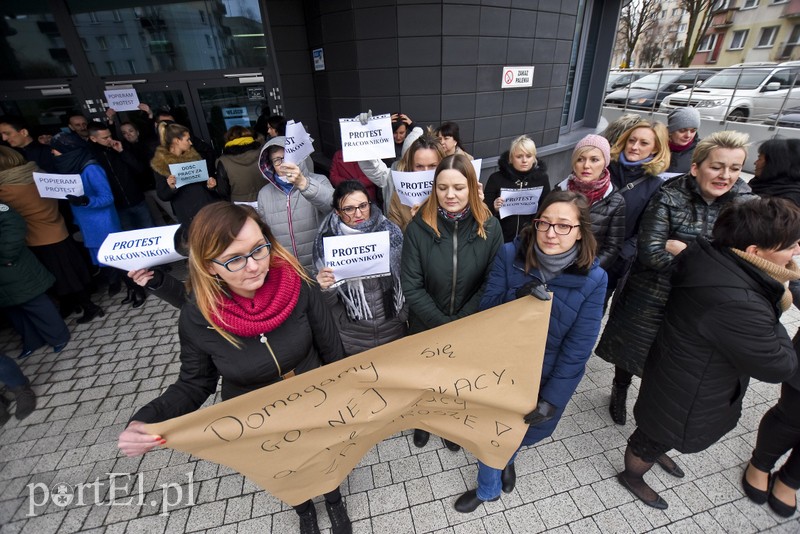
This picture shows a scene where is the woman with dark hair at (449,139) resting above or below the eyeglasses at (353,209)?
above

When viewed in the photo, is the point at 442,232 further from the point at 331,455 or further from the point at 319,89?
the point at 319,89

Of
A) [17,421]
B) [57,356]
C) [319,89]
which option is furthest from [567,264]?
[319,89]

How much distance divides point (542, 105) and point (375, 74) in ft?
11.7

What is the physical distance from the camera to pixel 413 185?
3041 millimetres

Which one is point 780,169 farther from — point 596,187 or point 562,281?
point 562,281

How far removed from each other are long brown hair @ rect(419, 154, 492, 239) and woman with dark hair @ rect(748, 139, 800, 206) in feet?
7.28

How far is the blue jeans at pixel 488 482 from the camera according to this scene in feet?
7.64

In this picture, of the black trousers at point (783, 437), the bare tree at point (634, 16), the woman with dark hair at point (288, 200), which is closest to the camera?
the black trousers at point (783, 437)

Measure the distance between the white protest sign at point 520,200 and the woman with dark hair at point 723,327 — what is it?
1.63 m

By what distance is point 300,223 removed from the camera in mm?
3246

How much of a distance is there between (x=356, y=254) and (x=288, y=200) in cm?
118

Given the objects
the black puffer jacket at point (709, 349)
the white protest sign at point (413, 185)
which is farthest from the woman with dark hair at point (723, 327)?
the white protest sign at point (413, 185)

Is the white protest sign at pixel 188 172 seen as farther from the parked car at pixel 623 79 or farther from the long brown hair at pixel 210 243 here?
the parked car at pixel 623 79

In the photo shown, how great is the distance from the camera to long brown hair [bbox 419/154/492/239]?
7.55 feet
